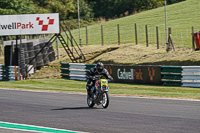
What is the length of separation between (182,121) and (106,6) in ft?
272

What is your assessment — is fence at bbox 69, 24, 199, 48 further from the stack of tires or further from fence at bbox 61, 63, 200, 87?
fence at bbox 61, 63, 200, 87

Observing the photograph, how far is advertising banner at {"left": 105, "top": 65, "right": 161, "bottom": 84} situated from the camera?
78.9 feet

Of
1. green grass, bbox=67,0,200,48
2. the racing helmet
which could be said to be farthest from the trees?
the racing helmet

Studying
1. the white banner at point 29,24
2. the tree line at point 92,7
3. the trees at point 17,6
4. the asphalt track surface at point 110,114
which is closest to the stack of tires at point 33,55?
the white banner at point 29,24

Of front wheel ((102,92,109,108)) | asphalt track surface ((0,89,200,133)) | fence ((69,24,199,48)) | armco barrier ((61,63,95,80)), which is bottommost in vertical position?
asphalt track surface ((0,89,200,133))

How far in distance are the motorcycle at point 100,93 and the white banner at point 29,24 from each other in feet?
59.3

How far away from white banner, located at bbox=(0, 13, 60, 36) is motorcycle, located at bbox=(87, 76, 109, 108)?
59.3 ft

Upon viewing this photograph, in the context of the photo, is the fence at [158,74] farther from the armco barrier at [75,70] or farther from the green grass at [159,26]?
the green grass at [159,26]

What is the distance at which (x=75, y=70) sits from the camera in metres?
28.8

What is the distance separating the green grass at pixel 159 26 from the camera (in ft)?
148

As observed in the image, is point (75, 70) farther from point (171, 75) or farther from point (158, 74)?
point (171, 75)

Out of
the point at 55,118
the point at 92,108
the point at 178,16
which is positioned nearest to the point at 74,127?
the point at 55,118

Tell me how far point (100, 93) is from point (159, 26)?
137 feet

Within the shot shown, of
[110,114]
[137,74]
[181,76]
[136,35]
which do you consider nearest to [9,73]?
[137,74]
